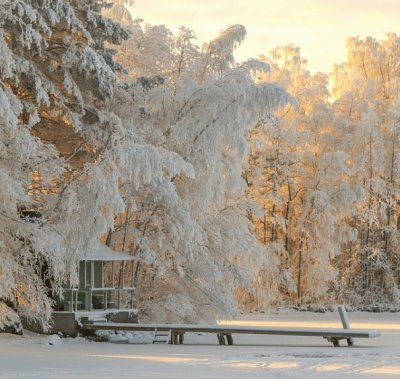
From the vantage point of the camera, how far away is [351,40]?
4022 cm

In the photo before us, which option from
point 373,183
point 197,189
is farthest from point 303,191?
point 197,189

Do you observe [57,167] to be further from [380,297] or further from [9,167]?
[380,297]

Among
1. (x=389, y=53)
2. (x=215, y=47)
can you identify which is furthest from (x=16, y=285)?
(x=389, y=53)

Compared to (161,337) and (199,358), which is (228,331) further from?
(199,358)

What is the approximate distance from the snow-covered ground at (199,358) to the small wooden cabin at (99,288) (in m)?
1.09

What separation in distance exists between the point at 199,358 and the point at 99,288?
565 centimetres

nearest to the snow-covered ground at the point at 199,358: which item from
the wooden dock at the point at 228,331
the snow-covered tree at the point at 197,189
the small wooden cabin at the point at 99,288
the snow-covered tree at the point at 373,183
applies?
the wooden dock at the point at 228,331

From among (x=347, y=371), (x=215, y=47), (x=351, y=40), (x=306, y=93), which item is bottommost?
(x=347, y=371)

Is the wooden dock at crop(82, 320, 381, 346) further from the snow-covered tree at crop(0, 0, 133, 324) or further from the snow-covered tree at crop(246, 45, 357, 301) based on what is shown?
the snow-covered tree at crop(246, 45, 357, 301)

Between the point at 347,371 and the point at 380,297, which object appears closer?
the point at 347,371

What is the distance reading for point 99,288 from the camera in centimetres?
2030

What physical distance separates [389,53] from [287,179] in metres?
8.28

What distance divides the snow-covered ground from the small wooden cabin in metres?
1.09

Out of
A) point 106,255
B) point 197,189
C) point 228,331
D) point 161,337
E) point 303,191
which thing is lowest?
point 161,337
